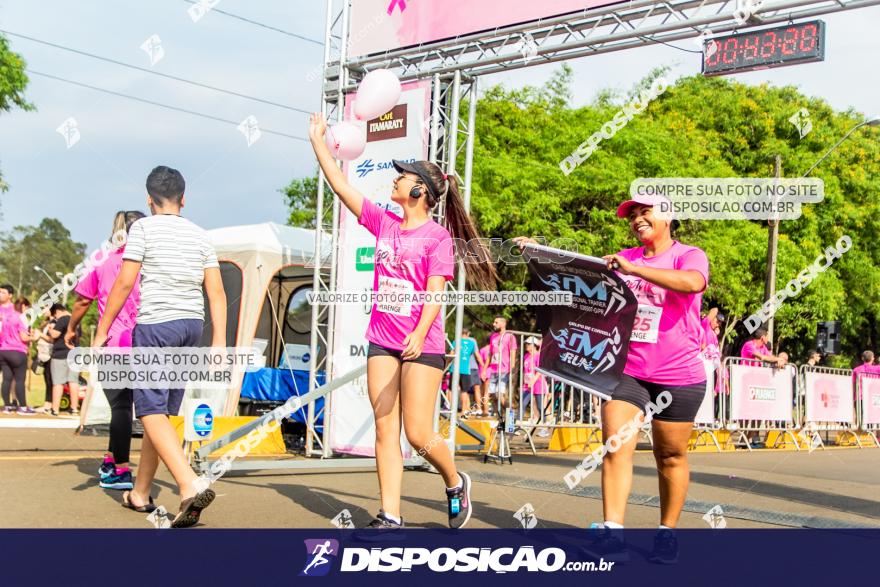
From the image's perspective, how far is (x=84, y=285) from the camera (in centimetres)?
705

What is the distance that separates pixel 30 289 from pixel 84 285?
77869 millimetres

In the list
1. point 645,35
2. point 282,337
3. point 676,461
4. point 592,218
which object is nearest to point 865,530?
point 676,461

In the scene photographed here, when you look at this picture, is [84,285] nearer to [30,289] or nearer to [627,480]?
[627,480]

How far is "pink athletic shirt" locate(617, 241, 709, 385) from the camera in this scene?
487 cm

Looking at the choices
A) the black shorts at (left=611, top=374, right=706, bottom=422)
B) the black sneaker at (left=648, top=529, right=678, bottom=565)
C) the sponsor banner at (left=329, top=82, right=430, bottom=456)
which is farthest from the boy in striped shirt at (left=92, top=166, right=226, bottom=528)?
the sponsor banner at (left=329, top=82, right=430, bottom=456)

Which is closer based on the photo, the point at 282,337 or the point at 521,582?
the point at 521,582

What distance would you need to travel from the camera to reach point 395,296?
17.1 feet

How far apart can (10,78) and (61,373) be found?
9810 millimetres

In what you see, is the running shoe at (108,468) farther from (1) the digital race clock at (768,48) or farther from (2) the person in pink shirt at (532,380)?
(1) the digital race clock at (768,48)

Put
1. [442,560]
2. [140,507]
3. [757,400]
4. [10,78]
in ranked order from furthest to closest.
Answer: [10,78] < [757,400] < [140,507] < [442,560]

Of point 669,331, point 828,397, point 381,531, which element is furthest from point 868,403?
point 381,531

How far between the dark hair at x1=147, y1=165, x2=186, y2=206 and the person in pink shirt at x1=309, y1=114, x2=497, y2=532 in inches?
38.3

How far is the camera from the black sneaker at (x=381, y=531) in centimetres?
468

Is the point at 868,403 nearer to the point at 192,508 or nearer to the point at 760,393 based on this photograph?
the point at 760,393
